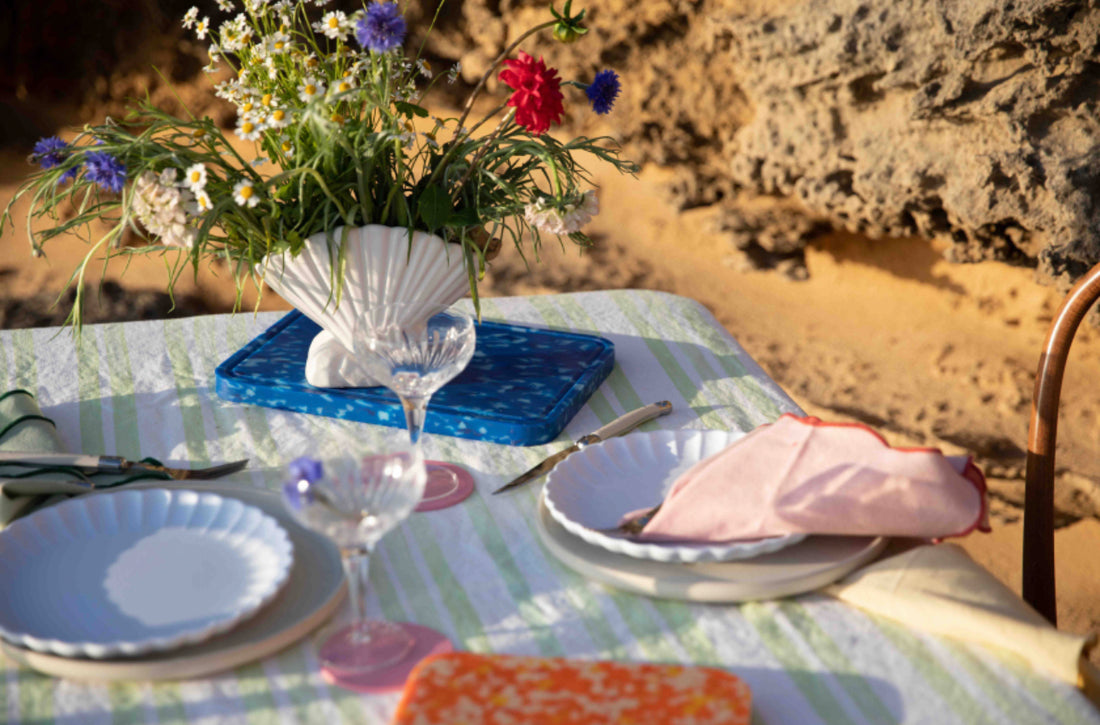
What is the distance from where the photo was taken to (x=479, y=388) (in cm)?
111

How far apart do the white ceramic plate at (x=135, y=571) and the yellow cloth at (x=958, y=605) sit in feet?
1.40

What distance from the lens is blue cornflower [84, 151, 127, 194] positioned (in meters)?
0.87

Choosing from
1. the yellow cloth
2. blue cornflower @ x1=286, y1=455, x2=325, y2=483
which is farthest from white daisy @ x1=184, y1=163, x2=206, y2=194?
the yellow cloth

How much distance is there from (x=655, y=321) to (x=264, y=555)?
72 centimetres

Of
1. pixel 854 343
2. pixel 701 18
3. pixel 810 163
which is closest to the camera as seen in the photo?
pixel 810 163

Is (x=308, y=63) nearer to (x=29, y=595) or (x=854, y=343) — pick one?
(x=29, y=595)

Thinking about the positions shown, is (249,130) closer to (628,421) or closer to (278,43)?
(278,43)

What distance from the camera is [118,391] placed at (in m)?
1.12

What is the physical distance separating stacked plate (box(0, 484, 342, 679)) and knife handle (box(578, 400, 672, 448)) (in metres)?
0.29

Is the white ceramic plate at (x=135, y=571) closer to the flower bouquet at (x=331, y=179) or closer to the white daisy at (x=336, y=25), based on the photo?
the flower bouquet at (x=331, y=179)

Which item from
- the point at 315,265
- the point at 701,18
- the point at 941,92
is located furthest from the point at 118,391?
the point at 701,18

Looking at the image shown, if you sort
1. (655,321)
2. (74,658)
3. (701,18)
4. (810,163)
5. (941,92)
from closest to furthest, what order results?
(74,658) → (655,321) → (941,92) → (810,163) → (701,18)

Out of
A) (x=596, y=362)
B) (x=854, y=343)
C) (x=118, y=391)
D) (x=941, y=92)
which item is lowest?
(x=854, y=343)

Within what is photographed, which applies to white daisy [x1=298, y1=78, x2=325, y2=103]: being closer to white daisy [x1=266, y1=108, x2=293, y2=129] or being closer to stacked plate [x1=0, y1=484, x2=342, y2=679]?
white daisy [x1=266, y1=108, x2=293, y2=129]
